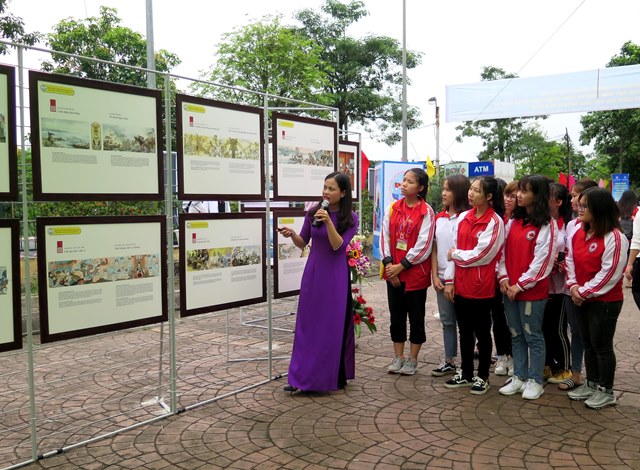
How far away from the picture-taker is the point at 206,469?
3.27 m

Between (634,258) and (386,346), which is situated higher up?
(634,258)

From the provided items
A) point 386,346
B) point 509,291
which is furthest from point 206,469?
point 386,346

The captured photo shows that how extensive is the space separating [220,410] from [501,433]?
1.98 meters

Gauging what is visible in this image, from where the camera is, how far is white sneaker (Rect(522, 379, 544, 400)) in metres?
4.44

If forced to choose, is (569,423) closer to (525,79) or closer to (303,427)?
(303,427)

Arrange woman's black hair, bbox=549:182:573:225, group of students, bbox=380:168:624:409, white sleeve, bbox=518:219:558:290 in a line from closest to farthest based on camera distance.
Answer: group of students, bbox=380:168:624:409, white sleeve, bbox=518:219:558:290, woman's black hair, bbox=549:182:573:225

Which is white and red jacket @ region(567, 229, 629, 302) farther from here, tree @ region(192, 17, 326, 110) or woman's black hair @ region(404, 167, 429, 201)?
tree @ region(192, 17, 326, 110)

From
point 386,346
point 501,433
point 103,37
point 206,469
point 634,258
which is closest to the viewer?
point 206,469

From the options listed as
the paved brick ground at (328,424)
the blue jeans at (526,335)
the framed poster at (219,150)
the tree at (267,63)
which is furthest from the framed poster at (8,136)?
the tree at (267,63)

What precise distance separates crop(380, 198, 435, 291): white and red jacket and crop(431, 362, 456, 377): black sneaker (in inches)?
31.7

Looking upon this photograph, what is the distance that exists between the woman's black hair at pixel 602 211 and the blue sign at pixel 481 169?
13.6 meters

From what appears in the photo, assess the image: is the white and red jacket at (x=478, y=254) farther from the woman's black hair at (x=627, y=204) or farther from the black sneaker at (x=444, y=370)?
the woman's black hair at (x=627, y=204)

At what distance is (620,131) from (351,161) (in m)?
20.8

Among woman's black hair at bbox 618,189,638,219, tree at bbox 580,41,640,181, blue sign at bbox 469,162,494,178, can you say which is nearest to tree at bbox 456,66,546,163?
tree at bbox 580,41,640,181
